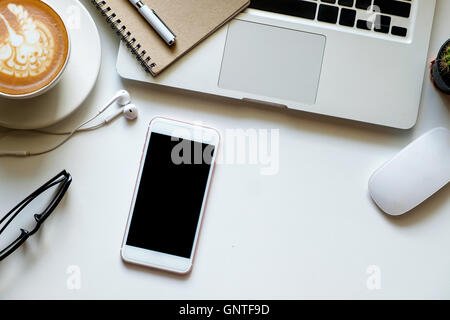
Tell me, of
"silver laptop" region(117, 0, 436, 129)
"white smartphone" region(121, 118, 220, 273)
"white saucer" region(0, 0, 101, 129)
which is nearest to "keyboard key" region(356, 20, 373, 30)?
"silver laptop" region(117, 0, 436, 129)

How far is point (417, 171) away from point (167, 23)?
0.42 meters

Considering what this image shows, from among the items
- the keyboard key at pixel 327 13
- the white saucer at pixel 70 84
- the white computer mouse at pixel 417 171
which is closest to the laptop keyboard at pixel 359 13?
the keyboard key at pixel 327 13

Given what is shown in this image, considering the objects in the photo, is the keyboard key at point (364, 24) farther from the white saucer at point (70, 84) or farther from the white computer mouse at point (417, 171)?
the white saucer at point (70, 84)

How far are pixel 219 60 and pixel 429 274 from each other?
1.48 feet

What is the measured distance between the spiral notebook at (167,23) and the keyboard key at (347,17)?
14 centimetres

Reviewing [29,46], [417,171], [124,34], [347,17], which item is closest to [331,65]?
[347,17]

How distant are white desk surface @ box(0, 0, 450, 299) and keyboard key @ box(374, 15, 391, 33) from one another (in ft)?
0.29

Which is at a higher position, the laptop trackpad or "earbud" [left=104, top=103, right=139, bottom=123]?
the laptop trackpad

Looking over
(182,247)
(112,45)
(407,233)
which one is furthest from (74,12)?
(407,233)

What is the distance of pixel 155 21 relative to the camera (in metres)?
0.65

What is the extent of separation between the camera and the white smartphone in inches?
26.6

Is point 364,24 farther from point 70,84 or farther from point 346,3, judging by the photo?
point 70,84

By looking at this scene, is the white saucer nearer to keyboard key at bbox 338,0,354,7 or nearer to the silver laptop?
the silver laptop
